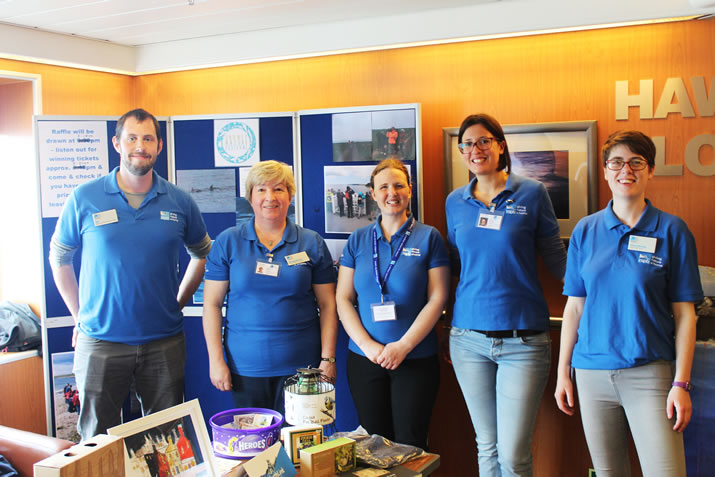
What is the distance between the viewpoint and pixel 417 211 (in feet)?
11.4

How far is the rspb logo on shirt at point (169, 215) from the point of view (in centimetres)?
293

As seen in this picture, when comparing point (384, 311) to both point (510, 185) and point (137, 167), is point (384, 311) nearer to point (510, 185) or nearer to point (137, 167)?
point (510, 185)

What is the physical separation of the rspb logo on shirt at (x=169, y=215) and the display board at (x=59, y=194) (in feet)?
3.67

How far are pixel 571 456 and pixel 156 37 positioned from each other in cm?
366

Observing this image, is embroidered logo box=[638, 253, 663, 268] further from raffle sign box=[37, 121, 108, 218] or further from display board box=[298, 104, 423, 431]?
raffle sign box=[37, 121, 108, 218]

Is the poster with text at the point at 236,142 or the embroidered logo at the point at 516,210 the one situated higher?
the poster with text at the point at 236,142

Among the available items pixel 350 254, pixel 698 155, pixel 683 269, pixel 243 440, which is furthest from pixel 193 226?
pixel 698 155

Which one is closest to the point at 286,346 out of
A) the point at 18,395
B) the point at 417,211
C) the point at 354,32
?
the point at 417,211

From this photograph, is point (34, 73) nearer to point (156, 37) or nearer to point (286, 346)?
point (156, 37)

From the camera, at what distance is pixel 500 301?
103 inches

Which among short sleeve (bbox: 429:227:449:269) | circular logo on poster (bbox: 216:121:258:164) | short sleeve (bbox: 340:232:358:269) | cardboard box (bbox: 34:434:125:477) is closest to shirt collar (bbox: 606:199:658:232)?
short sleeve (bbox: 429:227:449:269)

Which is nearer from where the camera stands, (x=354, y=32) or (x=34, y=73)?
(x=354, y=32)

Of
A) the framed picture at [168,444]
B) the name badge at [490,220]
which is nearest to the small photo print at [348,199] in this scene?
the name badge at [490,220]

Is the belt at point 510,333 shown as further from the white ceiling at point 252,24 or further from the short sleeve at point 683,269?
the white ceiling at point 252,24
